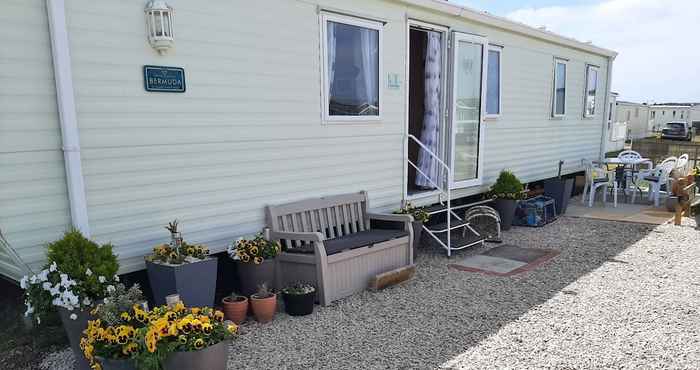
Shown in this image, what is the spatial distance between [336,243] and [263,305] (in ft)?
2.95

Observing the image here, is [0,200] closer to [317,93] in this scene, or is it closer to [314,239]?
[314,239]

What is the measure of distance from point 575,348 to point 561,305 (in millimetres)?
779

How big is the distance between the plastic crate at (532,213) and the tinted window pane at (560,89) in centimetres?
201

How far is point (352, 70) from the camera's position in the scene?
4.64 m

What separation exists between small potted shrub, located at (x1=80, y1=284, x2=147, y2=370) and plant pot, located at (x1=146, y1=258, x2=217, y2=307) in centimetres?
57

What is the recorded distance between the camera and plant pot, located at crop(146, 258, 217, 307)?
306 centimetres

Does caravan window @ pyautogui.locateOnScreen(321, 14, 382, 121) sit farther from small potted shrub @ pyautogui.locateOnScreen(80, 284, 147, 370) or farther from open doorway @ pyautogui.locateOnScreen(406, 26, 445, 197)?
small potted shrub @ pyautogui.locateOnScreen(80, 284, 147, 370)

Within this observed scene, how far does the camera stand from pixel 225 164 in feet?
12.1

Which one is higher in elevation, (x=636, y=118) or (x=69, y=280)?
(x=636, y=118)

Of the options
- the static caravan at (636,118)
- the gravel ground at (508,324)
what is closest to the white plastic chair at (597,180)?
the gravel ground at (508,324)

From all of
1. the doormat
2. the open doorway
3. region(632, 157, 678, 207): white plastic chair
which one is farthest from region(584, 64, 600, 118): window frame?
the doormat

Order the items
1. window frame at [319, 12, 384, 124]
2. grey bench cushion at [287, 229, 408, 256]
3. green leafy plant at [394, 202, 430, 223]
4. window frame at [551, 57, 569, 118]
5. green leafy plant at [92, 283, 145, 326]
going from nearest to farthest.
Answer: green leafy plant at [92, 283, 145, 326] < grey bench cushion at [287, 229, 408, 256] < window frame at [319, 12, 384, 124] < green leafy plant at [394, 202, 430, 223] < window frame at [551, 57, 569, 118]

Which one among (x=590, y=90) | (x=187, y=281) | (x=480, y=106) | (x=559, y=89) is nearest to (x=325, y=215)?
(x=187, y=281)

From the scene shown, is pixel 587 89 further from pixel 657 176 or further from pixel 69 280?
pixel 69 280
